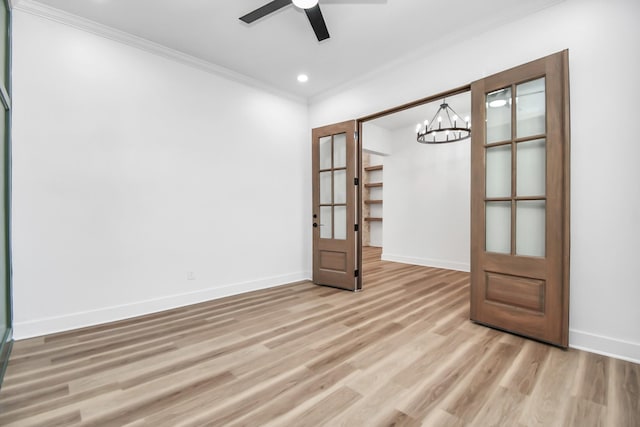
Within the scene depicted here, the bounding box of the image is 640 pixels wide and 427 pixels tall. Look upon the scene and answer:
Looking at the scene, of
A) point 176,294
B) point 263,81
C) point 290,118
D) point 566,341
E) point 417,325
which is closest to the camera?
point 566,341

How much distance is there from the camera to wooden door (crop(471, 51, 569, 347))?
2.34 m

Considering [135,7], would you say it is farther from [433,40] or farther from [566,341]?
[566,341]

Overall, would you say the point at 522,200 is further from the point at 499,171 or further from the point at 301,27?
the point at 301,27

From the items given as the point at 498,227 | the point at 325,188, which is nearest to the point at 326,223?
the point at 325,188

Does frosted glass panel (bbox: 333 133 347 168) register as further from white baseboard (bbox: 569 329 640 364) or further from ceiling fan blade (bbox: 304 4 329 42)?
white baseboard (bbox: 569 329 640 364)

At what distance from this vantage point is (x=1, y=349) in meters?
1.96

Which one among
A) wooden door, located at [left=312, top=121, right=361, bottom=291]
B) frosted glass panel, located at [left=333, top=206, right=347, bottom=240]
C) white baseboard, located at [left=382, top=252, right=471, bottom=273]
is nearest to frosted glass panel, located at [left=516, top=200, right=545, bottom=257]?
wooden door, located at [left=312, top=121, right=361, bottom=291]

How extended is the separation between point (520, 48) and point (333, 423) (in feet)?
11.3

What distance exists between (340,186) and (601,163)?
2837 millimetres

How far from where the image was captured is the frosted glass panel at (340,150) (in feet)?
14.0

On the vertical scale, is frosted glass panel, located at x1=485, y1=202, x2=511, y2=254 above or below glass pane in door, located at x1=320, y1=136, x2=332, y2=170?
below

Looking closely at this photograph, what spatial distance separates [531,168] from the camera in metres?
2.56

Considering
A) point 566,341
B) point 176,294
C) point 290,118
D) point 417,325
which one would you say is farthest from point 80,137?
point 566,341

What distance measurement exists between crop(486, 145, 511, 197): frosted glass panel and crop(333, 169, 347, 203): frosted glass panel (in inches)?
75.8
